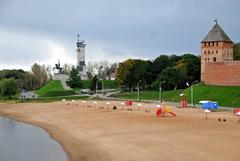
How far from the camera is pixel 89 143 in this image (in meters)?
29.9

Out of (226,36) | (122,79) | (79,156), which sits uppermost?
(226,36)

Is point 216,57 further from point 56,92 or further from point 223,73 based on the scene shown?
point 56,92

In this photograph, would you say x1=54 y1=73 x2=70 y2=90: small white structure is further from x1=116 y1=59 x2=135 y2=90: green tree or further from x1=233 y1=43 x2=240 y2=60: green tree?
x1=233 y1=43 x2=240 y2=60: green tree

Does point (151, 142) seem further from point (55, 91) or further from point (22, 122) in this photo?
point (55, 91)

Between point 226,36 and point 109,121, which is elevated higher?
point 226,36

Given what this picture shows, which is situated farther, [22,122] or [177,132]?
[22,122]

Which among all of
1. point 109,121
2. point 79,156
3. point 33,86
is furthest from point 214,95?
point 33,86


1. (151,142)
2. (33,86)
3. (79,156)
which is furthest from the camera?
(33,86)

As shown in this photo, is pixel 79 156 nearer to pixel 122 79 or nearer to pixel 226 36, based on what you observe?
pixel 226 36

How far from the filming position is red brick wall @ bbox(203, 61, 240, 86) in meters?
67.5

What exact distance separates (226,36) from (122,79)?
87.7 ft

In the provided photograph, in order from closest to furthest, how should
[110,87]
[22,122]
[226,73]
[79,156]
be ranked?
1. [79,156]
2. [22,122]
3. [226,73]
4. [110,87]

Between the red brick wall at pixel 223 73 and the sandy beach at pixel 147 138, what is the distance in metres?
26.5

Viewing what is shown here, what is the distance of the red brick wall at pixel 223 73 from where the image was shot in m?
67.5
